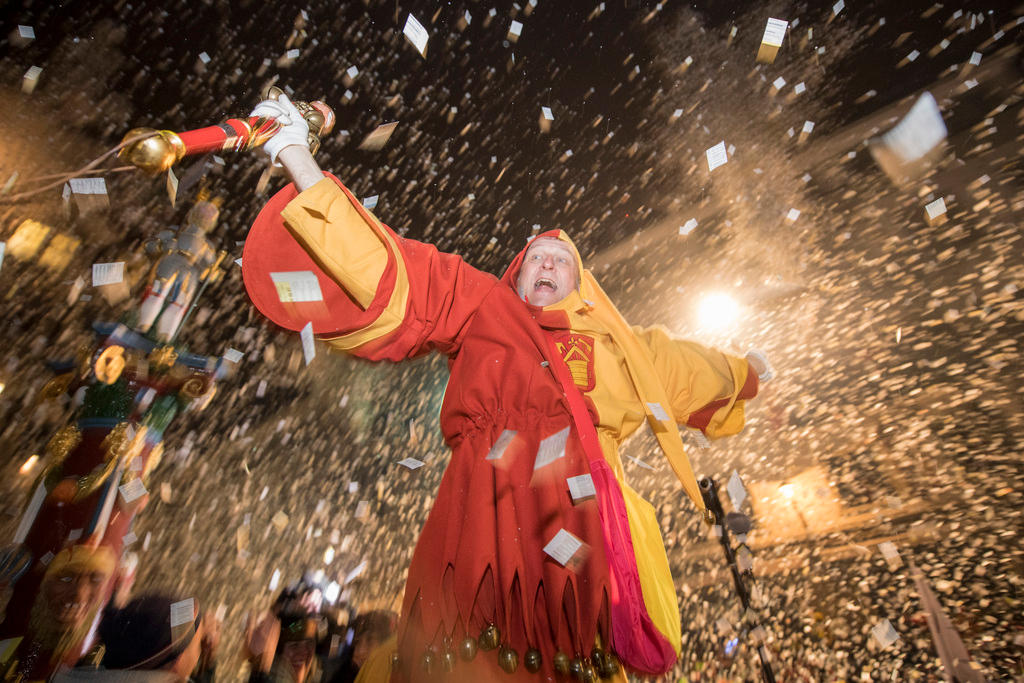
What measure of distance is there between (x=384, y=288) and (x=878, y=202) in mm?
4434

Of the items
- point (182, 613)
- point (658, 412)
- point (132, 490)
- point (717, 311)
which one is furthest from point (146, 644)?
point (717, 311)

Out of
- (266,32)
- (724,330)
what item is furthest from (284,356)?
(724,330)

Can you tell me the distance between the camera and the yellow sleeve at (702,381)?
2006 mm

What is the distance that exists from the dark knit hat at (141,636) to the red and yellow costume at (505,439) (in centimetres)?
214

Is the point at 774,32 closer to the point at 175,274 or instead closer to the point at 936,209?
the point at 936,209

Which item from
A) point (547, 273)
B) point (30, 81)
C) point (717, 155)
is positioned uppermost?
point (30, 81)

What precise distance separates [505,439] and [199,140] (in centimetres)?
125

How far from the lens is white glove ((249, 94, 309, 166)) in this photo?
4.93 feet

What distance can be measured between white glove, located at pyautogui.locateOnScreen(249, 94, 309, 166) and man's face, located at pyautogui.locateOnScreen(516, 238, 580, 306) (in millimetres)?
937

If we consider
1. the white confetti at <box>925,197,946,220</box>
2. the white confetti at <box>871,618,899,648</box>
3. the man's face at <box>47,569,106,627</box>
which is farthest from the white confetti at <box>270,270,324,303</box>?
the white confetti at <box>871,618,899,648</box>

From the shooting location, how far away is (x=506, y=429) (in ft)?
4.80

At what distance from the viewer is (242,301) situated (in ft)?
18.4

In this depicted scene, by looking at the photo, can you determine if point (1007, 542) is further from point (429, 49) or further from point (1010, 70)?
point (429, 49)

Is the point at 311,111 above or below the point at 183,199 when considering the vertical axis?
below
